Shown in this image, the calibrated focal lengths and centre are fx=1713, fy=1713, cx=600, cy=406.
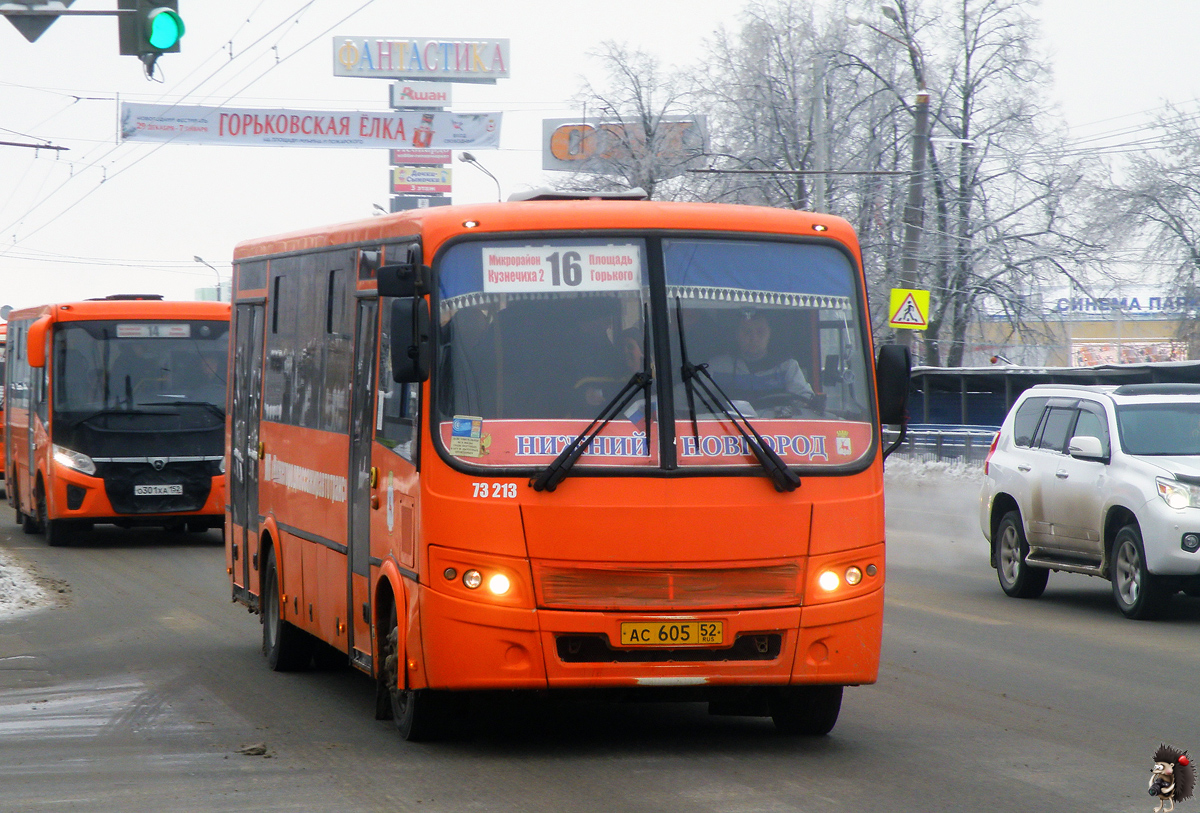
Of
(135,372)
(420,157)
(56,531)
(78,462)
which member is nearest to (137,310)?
(135,372)

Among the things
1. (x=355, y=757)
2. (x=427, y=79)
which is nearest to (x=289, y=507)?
(x=355, y=757)

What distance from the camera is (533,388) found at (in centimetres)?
754

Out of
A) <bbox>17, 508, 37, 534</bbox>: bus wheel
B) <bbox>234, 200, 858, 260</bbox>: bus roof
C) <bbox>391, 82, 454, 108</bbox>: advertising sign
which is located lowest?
<bbox>17, 508, 37, 534</bbox>: bus wheel

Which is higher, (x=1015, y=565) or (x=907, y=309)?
(x=907, y=309)

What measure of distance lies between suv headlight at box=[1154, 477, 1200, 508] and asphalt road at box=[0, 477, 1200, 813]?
3.08 feet

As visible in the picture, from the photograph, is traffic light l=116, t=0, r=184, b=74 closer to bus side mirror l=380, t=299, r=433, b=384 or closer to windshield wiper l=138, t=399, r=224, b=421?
bus side mirror l=380, t=299, r=433, b=384

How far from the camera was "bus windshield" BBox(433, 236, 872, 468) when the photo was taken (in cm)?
750

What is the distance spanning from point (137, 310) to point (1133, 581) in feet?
40.5

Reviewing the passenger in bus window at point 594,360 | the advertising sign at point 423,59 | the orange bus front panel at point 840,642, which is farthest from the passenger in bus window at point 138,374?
the advertising sign at point 423,59

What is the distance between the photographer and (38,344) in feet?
67.7

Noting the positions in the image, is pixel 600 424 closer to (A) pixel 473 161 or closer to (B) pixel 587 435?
(B) pixel 587 435

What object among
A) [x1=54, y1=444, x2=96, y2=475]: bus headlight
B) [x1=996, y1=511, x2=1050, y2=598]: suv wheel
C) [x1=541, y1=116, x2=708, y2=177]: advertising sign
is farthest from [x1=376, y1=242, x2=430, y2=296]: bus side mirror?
[x1=541, y1=116, x2=708, y2=177]: advertising sign

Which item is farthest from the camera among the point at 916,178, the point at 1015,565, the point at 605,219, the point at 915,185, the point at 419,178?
the point at 419,178

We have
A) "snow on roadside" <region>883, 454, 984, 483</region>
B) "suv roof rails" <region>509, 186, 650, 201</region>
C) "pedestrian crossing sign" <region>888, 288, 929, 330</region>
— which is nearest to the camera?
"suv roof rails" <region>509, 186, 650, 201</region>
